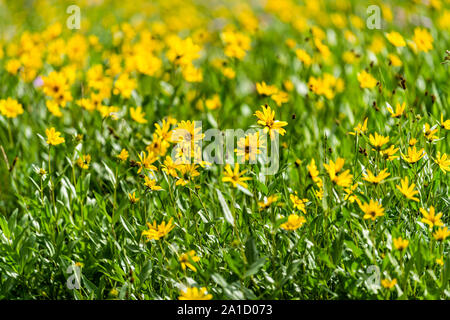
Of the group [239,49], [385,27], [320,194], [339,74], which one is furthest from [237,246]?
[385,27]

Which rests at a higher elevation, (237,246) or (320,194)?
(320,194)

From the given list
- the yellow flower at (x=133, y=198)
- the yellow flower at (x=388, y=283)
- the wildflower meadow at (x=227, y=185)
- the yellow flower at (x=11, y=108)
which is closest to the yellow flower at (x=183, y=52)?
the wildflower meadow at (x=227, y=185)

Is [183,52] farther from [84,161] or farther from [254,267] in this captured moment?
[254,267]

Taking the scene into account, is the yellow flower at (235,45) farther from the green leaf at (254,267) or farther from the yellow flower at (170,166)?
the green leaf at (254,267)

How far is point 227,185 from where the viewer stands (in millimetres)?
1971

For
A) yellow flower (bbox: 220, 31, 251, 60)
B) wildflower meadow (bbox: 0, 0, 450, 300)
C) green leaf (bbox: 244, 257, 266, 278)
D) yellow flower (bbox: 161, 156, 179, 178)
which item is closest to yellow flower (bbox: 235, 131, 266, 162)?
wildflower meadow (bbox: 0, 0, 450, 300)

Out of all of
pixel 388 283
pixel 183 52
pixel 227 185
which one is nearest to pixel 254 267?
pixel 388 283

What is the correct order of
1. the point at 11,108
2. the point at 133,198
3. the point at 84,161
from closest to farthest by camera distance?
the point at 133,198, the point at 84,161, the point at 11,108

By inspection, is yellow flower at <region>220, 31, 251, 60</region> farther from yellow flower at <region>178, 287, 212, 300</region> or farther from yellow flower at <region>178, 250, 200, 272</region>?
yellow flower at <region>178, 287, 212, 300</region>

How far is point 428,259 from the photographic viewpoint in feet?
4.63
